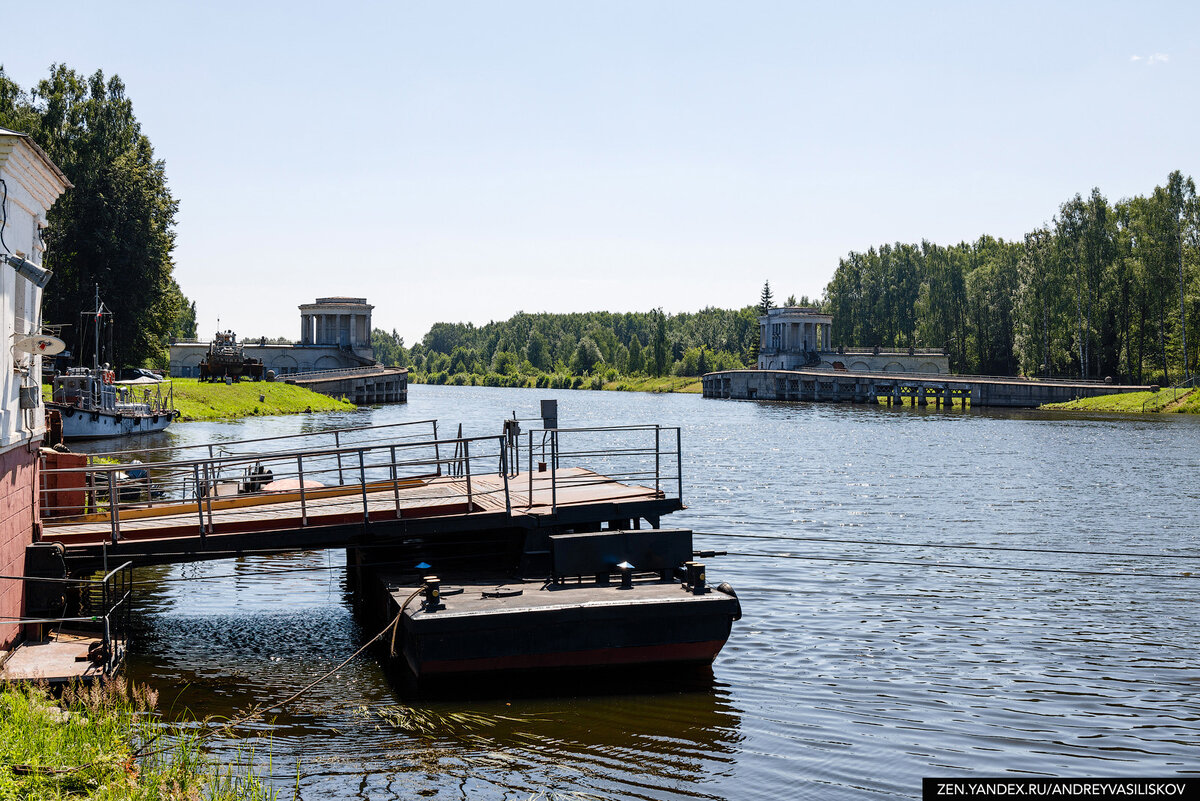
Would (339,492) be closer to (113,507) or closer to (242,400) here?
(113,507)

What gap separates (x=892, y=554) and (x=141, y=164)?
246 feet

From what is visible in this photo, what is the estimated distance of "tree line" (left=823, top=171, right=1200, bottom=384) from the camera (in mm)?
105438

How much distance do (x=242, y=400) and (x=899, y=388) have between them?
86456 mm

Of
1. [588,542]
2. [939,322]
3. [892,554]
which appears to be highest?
[939,322]

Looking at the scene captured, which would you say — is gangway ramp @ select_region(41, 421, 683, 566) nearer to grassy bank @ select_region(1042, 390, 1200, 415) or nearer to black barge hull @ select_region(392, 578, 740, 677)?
black barge hull @ select_region(392, 578, 740, 677)

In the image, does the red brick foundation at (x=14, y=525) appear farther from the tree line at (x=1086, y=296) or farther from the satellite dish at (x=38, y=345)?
the tree line at (x=1086, y=296)

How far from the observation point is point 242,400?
91562 mm

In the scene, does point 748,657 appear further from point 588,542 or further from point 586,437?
point 586,437

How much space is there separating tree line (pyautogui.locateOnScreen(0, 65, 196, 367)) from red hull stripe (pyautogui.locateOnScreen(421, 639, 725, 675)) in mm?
63096

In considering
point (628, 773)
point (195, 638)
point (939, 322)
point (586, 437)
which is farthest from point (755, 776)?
point (939, 322)

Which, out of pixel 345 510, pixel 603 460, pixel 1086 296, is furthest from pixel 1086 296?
pixel 345 510

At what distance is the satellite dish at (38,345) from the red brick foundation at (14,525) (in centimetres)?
146

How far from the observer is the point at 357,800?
11.5 m

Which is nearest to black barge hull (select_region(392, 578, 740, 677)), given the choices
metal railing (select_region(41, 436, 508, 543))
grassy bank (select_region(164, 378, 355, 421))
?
metal railing (select_region(41, 436, 508, 543))
